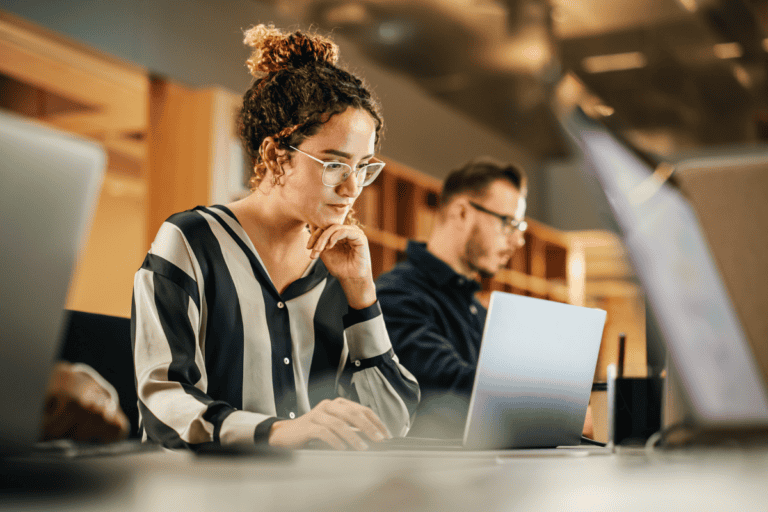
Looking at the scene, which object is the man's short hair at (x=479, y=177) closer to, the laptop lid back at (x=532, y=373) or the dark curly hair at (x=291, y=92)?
the dark curly hair at (x=291, y=92)

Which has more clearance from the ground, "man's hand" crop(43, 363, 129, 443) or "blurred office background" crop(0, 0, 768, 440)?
"blurred office background" crop(0, 0, 768, 440)

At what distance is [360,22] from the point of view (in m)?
4.54

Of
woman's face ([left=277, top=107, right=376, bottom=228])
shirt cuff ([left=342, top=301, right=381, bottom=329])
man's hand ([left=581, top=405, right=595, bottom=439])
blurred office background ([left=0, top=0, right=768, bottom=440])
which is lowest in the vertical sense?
man's hand ([left=581, top=405, right=595, bottom=439])

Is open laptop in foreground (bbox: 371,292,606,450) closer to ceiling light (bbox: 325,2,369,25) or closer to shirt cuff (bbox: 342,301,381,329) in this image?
shirt cuff (bbox: 342,301,381,329)

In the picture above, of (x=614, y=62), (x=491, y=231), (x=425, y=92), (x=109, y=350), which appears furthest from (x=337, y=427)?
(x=425, y=92)

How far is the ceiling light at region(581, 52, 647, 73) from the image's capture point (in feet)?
16.7

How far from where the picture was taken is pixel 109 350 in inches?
49.7

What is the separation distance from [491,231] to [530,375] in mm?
1223

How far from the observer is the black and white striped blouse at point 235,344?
3.41 ft

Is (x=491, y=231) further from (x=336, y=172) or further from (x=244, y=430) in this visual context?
(x=244, y=430)

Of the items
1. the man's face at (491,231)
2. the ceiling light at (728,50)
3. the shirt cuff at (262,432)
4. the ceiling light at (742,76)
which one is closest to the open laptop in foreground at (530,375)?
the shirt cuff at (262,432)

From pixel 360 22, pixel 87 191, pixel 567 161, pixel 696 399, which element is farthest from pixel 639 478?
pixel 567 161

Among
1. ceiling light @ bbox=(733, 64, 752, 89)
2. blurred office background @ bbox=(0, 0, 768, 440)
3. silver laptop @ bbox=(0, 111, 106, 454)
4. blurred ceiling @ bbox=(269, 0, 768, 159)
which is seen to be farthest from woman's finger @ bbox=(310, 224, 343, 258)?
ceiling light @ bbox=(733, 64, 752, 89)

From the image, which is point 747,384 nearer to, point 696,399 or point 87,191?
point 696,399
